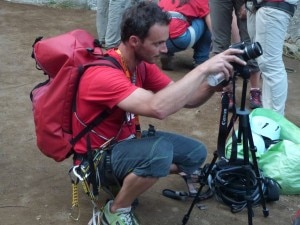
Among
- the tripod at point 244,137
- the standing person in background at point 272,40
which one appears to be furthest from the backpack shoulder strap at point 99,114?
the standing person in background at point 272,40

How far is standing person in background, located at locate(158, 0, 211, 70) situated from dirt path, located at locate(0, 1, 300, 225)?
388 millimetres

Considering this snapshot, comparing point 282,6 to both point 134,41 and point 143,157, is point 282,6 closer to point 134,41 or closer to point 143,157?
point 134,41

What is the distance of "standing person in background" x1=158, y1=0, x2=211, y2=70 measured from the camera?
5633 millimetres

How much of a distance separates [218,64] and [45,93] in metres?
0.99

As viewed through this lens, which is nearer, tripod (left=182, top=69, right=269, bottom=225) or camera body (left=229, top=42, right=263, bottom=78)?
camera body (left=229, top=42, right=263, bottom=78)

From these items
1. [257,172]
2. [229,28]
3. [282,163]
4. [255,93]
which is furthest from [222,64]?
[229,28]

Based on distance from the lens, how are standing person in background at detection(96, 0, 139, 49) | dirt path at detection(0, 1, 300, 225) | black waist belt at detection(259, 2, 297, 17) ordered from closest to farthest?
dirt path at detection(0, 1, 300, 225) < black waist belt at detection(259, 2, 297, 17) < standing person in background at detection(96, 0, 139, 49)

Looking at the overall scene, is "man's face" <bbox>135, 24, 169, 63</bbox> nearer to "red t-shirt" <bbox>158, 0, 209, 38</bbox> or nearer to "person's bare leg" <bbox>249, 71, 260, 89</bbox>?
"person's bare leg" <bbox>249, 71, 260, 89</bbox>

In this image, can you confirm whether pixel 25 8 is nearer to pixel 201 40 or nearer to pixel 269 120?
pixel 201 40

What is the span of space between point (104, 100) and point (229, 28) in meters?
2.75

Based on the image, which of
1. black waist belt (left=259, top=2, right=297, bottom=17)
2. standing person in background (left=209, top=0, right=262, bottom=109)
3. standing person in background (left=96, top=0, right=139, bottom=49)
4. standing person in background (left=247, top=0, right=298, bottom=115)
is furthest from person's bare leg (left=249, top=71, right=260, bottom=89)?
standing person in background (left=96, top=0, right=139, bottom=49)

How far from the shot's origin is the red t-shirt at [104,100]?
2691 mm

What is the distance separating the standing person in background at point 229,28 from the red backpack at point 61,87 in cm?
234

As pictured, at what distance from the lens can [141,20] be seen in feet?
9.35
